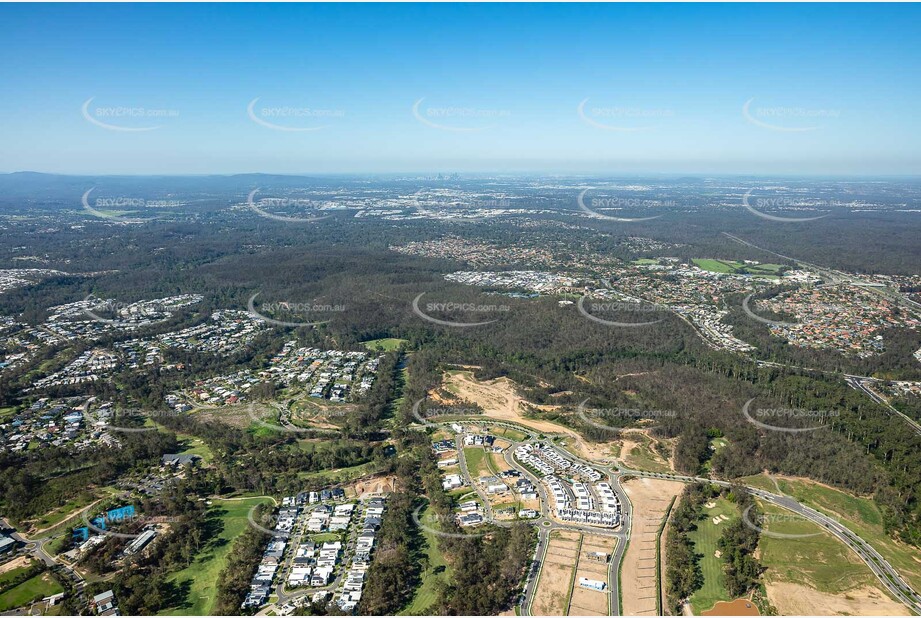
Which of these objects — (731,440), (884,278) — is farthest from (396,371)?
(884,278)

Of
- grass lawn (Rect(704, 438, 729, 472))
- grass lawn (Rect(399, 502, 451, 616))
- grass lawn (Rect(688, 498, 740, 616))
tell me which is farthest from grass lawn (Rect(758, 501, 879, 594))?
grass lawn (Rect(399, 502, 451, 616))

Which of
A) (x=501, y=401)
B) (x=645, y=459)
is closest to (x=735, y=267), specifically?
(x=501, y=401)

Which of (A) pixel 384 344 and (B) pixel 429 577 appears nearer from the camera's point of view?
(B) pixel 429 577

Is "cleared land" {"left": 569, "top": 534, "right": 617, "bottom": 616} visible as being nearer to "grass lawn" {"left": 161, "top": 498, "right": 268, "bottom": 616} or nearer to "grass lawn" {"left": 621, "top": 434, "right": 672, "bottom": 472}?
"grass lawn" {"left": 621, "top": 434, "right": 672, "bottom": 472}

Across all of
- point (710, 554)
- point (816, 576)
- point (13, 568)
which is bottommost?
point (710, 554)

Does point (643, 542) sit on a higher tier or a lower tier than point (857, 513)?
higher

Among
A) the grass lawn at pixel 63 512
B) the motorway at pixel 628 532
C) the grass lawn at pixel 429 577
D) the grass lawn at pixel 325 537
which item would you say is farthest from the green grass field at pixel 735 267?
the grass lawn at pixel 63 512

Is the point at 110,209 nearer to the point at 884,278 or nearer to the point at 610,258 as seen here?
the point at 610,258

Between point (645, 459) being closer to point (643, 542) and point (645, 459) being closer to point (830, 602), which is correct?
point (643, 542)
